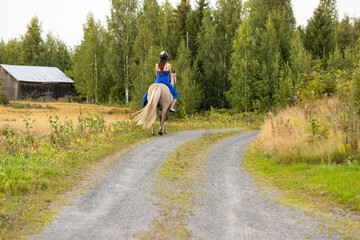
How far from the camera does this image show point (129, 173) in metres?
8.58

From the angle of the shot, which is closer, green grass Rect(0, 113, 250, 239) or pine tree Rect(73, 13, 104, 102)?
green grass Rect(0, 113, 250, 239)

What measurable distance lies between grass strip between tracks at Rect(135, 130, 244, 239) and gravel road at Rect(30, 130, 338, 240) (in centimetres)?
16

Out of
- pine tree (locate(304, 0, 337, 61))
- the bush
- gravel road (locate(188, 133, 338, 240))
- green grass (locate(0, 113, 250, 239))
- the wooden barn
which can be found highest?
pine tree (locate(304, 0, 337, 61))

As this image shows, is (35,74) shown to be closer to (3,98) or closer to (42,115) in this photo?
(3,98)

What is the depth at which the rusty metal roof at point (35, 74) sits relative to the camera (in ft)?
163

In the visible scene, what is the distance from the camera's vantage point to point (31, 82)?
163ft

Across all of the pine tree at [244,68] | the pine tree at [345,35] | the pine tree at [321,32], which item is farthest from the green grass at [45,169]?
the pine tree at [345,35]

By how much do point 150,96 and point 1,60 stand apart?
70.0 m

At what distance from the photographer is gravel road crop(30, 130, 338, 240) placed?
483 cm

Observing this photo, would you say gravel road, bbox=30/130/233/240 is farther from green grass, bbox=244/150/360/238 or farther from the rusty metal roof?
the rusty metal roof

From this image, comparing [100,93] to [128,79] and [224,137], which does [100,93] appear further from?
[224,137]

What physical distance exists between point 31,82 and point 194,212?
1955 inches

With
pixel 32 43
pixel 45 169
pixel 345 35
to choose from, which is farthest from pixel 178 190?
pixel 32 43

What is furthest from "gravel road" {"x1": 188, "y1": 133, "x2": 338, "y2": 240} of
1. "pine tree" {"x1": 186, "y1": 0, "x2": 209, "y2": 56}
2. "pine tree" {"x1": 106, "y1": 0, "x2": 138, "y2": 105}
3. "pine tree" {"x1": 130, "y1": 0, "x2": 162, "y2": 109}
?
"pine tree" {"x1": 106, "y1": 0, "x2": 138, "y2": 105}
